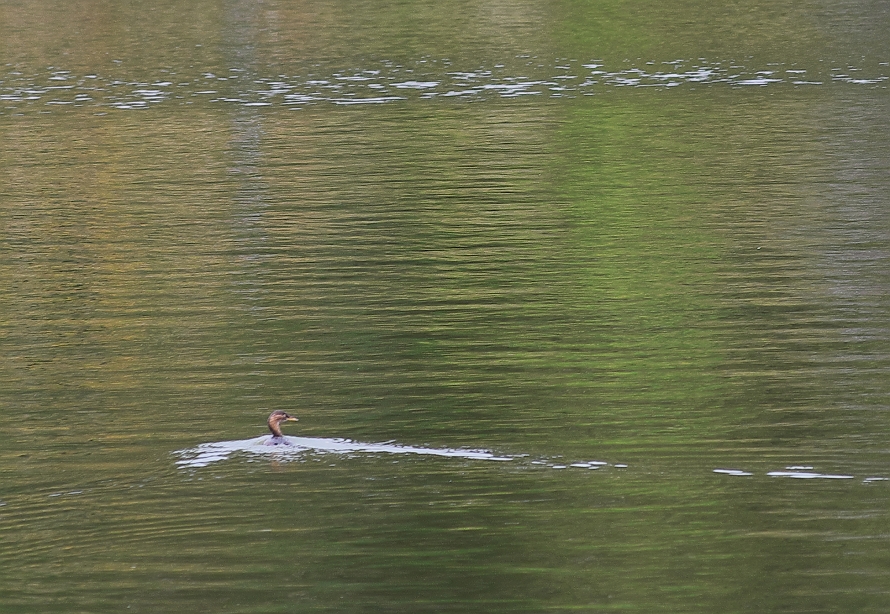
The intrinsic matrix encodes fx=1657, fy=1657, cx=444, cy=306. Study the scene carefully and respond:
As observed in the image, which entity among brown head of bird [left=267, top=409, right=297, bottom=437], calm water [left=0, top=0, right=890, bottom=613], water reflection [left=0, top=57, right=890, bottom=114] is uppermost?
brown head of bird [left=267, top=409, right=297, bottom=437]

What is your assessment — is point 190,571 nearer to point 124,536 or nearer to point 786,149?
point 124,536

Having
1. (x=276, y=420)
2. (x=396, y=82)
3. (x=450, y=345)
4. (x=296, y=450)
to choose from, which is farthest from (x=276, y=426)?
(x=396, y=82)

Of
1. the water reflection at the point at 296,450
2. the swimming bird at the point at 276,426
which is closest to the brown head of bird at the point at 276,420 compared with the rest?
the swimming bird at the point at 276,426

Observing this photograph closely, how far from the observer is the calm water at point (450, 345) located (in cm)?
1087

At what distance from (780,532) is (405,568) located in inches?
98.9

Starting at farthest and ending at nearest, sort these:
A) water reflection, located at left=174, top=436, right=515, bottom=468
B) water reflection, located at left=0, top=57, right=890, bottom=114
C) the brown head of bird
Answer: water reflection, located at left=0, top=57, right=890, bottom=114, water reflection, located at left=174, top=436, right=515, bottom=468, the brown head of bird

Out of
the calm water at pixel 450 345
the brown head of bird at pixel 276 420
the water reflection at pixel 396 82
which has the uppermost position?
the brown head of bird at pixel 276 420

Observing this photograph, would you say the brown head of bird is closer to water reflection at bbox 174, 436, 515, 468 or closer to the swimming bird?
the swimming bird

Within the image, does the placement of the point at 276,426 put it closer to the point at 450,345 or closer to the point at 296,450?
the point at 296,450

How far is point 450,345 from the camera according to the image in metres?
16.7

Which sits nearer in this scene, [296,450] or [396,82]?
[296,450]

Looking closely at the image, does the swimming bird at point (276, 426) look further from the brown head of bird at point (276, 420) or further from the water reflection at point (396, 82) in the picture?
the water reflection at point (396, 82)

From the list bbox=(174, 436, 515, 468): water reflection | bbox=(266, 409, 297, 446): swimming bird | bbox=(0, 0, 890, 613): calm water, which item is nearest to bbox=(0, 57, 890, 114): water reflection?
bbox=(0, 0, 890, 613): calm water

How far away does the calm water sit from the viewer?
35.7 ft
